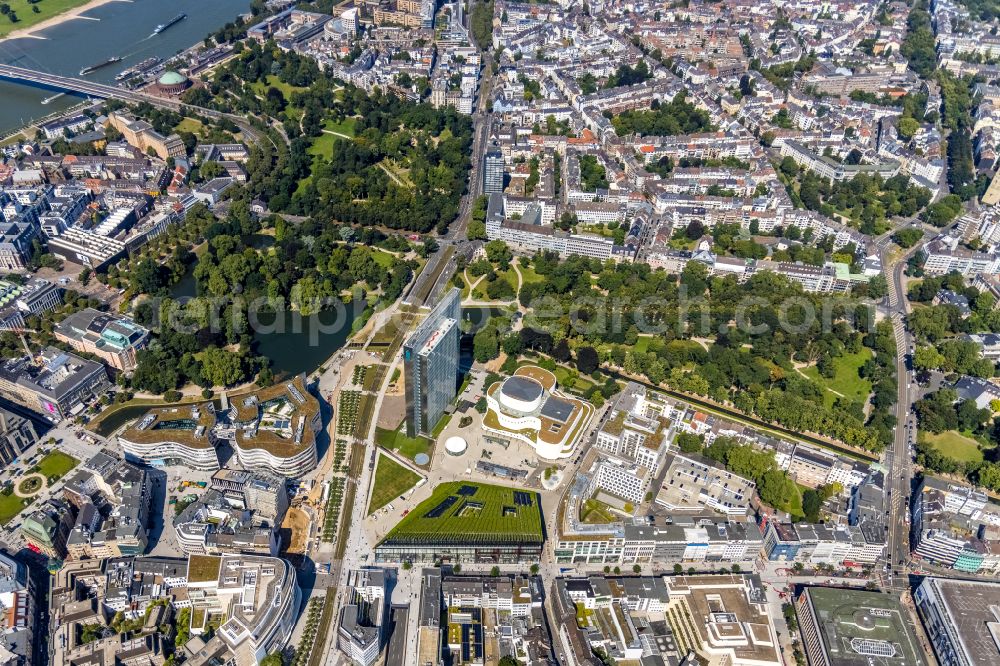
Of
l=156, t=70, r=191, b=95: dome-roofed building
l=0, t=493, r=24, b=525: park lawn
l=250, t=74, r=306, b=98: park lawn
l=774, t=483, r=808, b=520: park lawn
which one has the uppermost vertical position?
l=156, t=70, r=191, b=95: dome-roofed building

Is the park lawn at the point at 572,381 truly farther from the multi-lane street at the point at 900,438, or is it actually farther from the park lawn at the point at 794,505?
the multi-lane street at the point at 900,438

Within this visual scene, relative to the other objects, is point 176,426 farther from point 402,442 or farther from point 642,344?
point 642,344

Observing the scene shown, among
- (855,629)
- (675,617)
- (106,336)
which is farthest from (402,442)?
(855,629)

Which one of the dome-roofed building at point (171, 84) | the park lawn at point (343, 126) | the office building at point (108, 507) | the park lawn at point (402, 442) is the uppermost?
the dome-roofed building at point (171, 84)

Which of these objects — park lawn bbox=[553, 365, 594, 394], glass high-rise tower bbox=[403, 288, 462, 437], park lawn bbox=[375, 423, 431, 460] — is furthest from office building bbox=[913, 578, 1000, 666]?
glass high-rise tower bbox=[403, 288, 462, 437]

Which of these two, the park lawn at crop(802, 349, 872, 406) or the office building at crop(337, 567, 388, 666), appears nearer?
the office building at crop(337, 567, 388, 666)

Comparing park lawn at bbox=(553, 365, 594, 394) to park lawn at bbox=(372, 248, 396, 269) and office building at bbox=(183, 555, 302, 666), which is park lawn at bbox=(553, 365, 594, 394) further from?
office building at bbox=(183, 555, 302, 666)

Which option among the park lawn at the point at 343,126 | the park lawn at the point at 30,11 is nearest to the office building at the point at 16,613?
the park lawn at the point at 343,126

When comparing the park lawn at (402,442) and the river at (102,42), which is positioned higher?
the river at (102,42)
